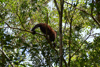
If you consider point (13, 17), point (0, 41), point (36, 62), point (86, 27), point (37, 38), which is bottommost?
point (36, 62)

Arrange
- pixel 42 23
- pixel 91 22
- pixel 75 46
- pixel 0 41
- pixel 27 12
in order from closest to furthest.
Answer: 1. pixel 0 41
2. pixel 27 12
3. pixel 75 46
4. pixel 91 22
5. pixel 42 23

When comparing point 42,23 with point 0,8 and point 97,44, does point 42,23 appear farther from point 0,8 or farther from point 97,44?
point 97,44

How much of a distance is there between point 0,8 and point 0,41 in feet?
6.26

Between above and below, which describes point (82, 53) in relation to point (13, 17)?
below

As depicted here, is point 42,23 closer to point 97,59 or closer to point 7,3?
point 7,3

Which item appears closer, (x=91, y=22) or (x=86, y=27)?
(x=91, y=22)

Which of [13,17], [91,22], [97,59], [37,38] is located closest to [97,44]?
[97,59]

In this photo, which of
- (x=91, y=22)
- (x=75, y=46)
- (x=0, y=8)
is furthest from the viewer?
(x=91, y=22)

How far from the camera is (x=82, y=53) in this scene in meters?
4.20

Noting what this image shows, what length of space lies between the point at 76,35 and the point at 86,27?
1004 mm

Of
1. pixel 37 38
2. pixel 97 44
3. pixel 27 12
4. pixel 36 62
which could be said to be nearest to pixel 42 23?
pixel 37 38

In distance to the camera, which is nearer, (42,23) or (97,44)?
(97,44)

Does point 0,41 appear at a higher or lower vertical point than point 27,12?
lower

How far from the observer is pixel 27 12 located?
375 centimetres
